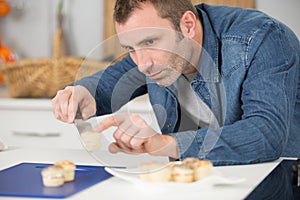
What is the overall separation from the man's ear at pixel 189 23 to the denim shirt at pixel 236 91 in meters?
0.05

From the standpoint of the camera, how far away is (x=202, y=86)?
4.87 ft

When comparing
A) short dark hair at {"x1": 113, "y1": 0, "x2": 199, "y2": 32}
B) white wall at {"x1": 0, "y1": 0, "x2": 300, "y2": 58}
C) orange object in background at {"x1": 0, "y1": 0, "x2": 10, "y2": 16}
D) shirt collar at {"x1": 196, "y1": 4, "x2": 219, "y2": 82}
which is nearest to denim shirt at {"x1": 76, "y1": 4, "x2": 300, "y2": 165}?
shirt collar at {"x1": 196, "y1": 4, "x2": 219, "y2": 82}

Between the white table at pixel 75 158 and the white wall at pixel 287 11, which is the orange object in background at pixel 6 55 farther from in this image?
the white wall at pixel 287 11

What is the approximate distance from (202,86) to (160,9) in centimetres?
21

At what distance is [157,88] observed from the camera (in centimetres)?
165

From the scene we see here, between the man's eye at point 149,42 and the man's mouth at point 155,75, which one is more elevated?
the man's eye at point 149,42

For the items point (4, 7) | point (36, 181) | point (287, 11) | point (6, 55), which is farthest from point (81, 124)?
point (4, 7)

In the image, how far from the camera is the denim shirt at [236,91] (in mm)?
1274

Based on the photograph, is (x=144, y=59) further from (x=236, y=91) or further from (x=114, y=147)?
(x=236, y=91)

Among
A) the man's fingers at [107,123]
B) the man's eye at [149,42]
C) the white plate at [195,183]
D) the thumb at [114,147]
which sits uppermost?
the man's eye at [149,42]

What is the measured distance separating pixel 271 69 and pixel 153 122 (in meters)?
0.29

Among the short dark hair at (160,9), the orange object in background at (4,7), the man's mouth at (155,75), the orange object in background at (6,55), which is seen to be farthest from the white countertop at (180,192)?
the orange object in background at (4,7)

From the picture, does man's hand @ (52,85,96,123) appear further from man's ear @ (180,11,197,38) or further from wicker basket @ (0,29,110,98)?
wicker basket @ (0,29,110,98)

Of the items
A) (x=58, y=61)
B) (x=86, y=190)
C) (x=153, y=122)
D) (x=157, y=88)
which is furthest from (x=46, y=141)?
(x=86, y=190)
